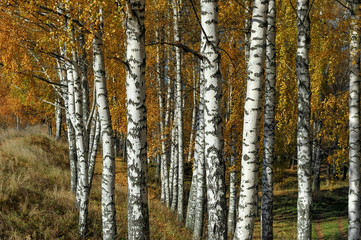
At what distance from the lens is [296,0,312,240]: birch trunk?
6.03 metres

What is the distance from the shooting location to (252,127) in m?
4.20

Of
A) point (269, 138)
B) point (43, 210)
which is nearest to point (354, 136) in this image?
point (269, 138)

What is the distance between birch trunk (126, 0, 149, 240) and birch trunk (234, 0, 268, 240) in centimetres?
146

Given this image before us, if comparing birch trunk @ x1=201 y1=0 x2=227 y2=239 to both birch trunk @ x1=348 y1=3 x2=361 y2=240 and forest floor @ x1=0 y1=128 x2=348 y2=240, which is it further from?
birch trunk @ x1=348 y1=3 x2=361 y2=240

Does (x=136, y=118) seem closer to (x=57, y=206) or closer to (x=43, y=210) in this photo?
(x=43, y=210)

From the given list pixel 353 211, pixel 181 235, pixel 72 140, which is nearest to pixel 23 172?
pixel 72 140

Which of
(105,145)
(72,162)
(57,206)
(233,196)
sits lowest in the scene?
(233,196)

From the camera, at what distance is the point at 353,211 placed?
6.81 meters

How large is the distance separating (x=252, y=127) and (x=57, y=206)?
5.94 m

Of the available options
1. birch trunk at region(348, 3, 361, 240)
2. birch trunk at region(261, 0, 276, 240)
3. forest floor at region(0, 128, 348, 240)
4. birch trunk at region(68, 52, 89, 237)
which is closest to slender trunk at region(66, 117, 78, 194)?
forest floor at region(0, 128, 348, 240)

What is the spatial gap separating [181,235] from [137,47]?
6613mm

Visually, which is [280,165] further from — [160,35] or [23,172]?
[23,172]

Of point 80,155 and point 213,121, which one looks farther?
point 80,155

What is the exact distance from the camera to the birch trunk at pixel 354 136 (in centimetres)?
677
